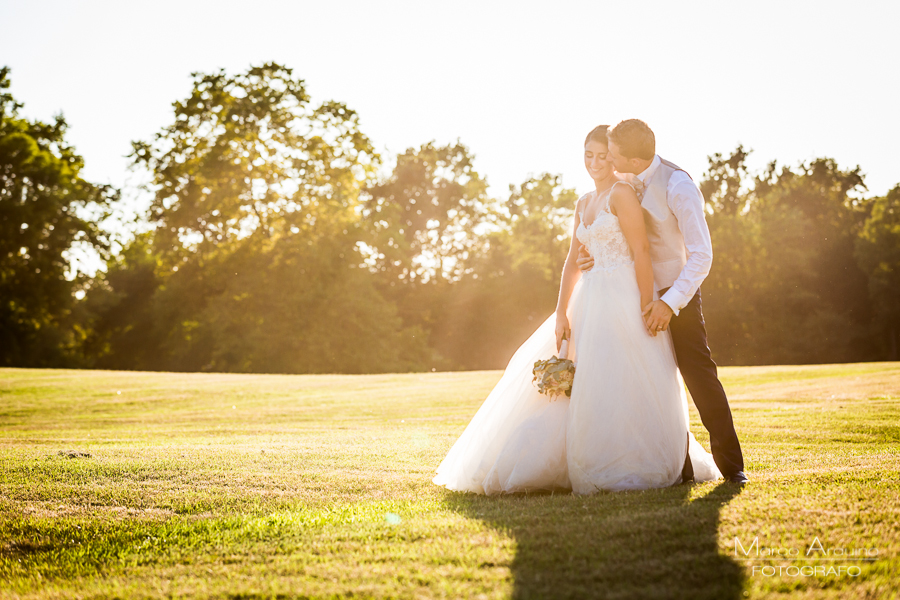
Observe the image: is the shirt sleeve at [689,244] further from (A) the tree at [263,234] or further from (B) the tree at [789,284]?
(B) the tree at [789,284]

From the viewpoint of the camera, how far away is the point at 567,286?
5676mm

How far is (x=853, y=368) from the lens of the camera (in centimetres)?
2131

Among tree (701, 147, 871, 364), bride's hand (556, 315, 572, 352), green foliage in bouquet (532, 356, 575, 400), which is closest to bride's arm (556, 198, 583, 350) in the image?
bride's hand (556, 315, 572, 352)

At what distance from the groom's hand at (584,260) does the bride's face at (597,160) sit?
563 millimetres

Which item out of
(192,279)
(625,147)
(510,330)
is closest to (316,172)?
(192,279)

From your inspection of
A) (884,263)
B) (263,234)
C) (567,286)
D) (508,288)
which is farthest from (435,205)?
(567,286)

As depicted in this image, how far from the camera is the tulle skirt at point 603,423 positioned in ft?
15.5

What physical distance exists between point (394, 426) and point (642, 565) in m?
9.14

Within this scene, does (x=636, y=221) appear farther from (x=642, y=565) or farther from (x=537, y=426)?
(x=642, y=565)

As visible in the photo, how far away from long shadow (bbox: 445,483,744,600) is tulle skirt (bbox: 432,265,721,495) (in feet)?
1.01

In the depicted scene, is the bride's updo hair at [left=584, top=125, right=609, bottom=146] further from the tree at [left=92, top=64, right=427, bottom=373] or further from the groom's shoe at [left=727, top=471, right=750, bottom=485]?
the tree at [left=92, top=64, right=427, bottom=373]

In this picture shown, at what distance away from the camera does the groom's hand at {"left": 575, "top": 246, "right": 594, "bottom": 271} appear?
537cm

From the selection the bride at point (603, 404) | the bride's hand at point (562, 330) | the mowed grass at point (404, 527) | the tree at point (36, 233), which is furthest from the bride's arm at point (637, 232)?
the tree at point (36, 233)

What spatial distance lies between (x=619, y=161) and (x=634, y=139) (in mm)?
196
